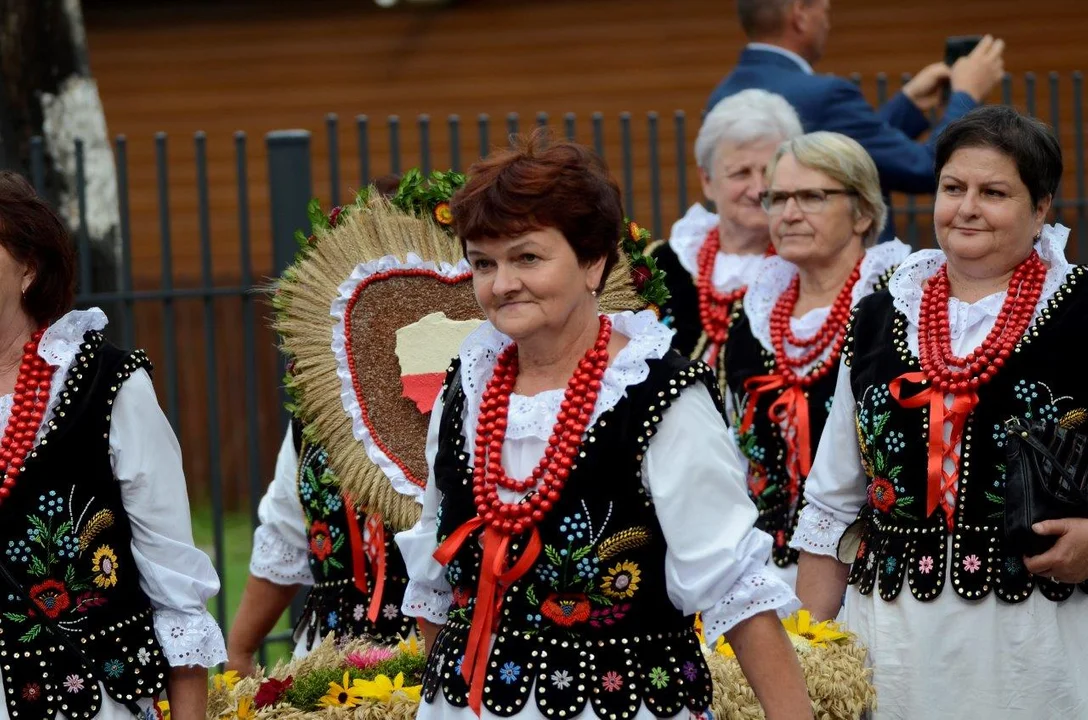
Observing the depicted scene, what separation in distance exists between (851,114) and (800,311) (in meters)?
1.43

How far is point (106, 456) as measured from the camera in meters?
3.22

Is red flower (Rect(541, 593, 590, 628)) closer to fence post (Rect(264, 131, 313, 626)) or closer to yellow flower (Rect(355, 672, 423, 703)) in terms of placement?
yellow flower (Rect(355, 672, 423, 703))

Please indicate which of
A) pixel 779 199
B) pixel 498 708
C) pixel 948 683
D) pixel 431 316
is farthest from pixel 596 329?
pixel 779 199

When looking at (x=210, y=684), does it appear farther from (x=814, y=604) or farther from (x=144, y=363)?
(x=814, y=604)

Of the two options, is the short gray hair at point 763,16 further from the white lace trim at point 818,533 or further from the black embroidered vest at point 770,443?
the white lace trim at point 818,533

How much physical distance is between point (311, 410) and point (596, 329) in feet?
3.81

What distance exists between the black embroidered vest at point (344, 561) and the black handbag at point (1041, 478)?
62.1 inches

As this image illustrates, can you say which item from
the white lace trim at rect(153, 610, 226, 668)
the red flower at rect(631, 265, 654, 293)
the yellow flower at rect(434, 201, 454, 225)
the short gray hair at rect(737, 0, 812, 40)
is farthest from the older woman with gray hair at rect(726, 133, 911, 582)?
the white lace trim at rect(153, 610, 226, 668)

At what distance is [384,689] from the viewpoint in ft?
12.0

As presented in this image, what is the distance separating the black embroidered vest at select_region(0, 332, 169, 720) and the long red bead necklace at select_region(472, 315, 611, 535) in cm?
73

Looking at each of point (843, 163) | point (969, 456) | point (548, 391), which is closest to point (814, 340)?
point (843, 163)

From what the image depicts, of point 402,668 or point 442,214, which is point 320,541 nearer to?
point 402,668

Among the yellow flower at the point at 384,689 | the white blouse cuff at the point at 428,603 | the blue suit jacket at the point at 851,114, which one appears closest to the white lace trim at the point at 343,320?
the yellow flower at the point at 384,689

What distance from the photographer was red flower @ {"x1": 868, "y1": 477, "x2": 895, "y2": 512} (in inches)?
147
